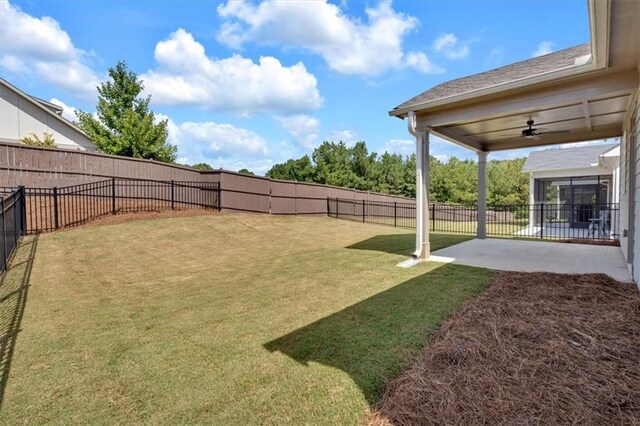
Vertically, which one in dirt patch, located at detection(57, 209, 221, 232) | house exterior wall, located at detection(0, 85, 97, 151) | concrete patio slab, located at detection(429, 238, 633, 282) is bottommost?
concrete patio slab, located at detection(429, 238, 633, 282)

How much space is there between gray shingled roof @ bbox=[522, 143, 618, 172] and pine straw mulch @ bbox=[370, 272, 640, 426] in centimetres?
1531

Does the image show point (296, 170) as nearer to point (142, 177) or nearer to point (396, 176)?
point (396, 176)

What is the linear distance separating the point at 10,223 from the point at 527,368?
8724mm

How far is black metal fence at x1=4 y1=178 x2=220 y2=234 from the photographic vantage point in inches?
358

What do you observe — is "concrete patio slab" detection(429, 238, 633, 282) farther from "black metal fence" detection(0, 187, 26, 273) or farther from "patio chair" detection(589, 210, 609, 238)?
"black metal fence" detection(0, 187, 26, 273)

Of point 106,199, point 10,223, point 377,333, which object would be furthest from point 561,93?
point 106,199

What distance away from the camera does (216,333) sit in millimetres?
3428

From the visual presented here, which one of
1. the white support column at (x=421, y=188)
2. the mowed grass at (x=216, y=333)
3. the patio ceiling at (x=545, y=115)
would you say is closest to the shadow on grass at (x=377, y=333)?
the mowed grass at (x=216, y=333)

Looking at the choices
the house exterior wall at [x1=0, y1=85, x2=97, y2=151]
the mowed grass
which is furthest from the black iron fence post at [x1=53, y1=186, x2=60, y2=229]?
the house exterior wall at [x1=0, y1=85, x2=97, y2=151]

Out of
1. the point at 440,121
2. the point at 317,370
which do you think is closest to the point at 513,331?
the point at 317,370

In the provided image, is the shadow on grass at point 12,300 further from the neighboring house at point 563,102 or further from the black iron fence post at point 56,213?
the neighboring house at point 563,102

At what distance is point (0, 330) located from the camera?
11.7 ft

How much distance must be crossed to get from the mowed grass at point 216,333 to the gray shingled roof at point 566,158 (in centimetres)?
1441

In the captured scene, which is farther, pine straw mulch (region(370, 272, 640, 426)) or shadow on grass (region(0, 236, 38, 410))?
shadow on grass (region(0, 236, 38, 410))
